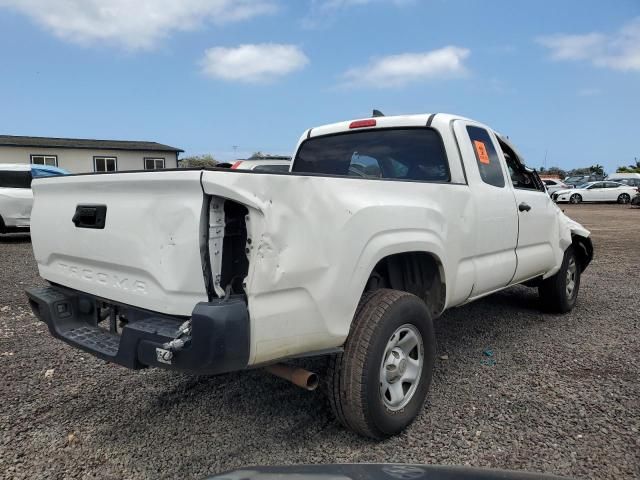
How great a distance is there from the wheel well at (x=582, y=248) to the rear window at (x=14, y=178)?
1197 cm

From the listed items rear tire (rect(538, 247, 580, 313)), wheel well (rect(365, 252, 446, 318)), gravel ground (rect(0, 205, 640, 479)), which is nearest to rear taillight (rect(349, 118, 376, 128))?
wheel well (rect(365, 252, 446, 318))

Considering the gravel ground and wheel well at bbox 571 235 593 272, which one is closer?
the gravel ground

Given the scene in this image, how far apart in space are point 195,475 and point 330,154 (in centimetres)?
278

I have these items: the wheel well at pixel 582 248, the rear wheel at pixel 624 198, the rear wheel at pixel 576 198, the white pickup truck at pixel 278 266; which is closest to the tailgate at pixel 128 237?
the white pickup truck at pixel 278 266

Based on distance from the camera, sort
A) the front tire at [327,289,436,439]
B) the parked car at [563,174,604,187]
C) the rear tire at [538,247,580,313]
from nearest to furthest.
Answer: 1. the front tire at [327,289,436,439]
2. the rear tire at [538,247,580,313]
3. the parked car at [563,174,604,187]

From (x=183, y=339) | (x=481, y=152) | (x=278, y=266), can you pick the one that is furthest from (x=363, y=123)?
(x=183, y=339)

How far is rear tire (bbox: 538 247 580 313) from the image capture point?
18.0 feet

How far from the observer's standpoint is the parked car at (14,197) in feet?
39.8

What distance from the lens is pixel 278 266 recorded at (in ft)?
7.42

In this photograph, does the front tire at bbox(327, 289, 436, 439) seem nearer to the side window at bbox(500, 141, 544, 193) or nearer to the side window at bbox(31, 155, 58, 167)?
the side window at bbox(500, 141, 544, 193)

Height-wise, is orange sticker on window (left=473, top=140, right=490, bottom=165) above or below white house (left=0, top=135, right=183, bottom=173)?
below

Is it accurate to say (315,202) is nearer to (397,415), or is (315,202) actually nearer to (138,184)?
(138,184)

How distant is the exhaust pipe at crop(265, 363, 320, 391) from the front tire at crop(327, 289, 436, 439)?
7.1 inches

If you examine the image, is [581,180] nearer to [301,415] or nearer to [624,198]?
[624,198]
